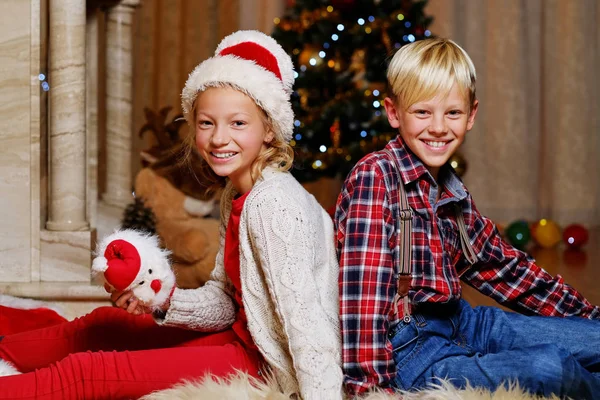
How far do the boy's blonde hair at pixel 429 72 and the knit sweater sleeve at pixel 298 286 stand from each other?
1.12ft

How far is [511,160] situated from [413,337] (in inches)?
165

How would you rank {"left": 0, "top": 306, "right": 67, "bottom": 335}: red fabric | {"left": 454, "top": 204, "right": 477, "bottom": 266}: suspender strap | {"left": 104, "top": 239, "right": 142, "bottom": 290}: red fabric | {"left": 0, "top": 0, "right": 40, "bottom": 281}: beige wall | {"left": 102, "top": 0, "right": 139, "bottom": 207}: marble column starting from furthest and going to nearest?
{"left": 102, "top": 0, "right": 139, "bottom": 207}: marble column, {"left": 0, "top": 0, "right": 40, "bottom": 281}: beige wall, {"left": 0, "top": 306, "right": 67, "bottom": 335}: red fabric, {"left": 454, "top": 204, "right": 477, "bottom": 266}: suspender strap, {"left": 104, "top": 239, "right": 142, "bottom": 290}: red fabric

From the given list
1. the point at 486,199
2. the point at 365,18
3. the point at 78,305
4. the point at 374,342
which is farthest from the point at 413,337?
the point at 486,199

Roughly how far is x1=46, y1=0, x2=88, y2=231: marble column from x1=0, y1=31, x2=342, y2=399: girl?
1.00 meters

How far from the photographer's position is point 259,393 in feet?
5.43

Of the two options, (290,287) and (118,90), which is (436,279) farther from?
(118,90)

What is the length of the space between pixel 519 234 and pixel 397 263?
3.21 meters

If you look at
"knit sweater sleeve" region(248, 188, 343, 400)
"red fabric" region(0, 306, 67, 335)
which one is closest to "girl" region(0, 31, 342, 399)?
"knit sweater sleeve" region(248, 188, 343, 400)

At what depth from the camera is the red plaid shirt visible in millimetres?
1646

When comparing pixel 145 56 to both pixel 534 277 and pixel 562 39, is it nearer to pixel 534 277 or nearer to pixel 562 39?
pixel 562 39

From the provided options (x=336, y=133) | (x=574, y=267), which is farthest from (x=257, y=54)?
(x=574, y=267)

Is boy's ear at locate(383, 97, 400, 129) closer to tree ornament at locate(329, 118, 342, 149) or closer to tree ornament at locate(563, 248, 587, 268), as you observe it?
tree ornament at locate(329, 118, 342, 149)

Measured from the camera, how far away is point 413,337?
1.72 meters

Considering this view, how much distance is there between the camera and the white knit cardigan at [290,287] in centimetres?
160
